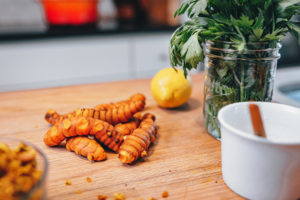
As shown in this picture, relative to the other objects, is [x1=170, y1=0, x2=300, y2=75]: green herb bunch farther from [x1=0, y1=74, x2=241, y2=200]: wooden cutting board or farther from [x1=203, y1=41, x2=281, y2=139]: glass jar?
[x1=0, y1=74, x2=241, y2=200]: wooden cutting board

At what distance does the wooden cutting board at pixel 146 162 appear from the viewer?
0.52 metres

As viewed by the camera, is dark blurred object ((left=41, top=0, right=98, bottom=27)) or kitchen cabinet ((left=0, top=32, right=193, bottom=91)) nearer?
kitchen cabinet ((left=0, top=32, right=193, bottom=91))

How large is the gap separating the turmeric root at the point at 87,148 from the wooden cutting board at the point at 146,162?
0.6 inches

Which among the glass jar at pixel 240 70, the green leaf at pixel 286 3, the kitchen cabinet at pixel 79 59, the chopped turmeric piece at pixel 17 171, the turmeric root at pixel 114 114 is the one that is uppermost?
the green leaf at pixel 286 3

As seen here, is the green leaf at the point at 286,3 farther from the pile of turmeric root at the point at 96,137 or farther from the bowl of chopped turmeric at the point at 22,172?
the bowl of chopped turmeric at the point at 22,172

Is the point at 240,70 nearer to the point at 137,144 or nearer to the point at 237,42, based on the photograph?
the point at 237,42

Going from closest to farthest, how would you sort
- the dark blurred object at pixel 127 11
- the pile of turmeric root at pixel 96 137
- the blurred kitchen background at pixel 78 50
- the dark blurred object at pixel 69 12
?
the pile of turmeric root at pixel 96 137 → the blurred kitchen background at pixel 78 50 → the dark blurred object at pixel 69 12 → the dark blurred object at pixel 127 11

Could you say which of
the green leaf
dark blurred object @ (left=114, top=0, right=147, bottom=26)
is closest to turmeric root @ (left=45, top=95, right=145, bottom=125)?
the green leaf

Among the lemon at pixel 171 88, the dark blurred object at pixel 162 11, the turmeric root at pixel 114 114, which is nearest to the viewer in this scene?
the turmeric root at pixel 114 114

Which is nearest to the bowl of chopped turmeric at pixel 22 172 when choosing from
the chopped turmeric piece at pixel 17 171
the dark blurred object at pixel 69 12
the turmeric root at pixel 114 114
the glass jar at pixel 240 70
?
the chopped turmeric piece at pixel 17 171

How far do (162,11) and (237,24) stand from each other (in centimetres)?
184

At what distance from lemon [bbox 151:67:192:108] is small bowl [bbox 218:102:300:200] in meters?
0.30

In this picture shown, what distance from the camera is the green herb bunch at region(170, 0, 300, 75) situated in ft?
1.81

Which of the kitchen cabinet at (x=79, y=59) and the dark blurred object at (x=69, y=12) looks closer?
the kitchen cabinet at (x=79, y=59)
